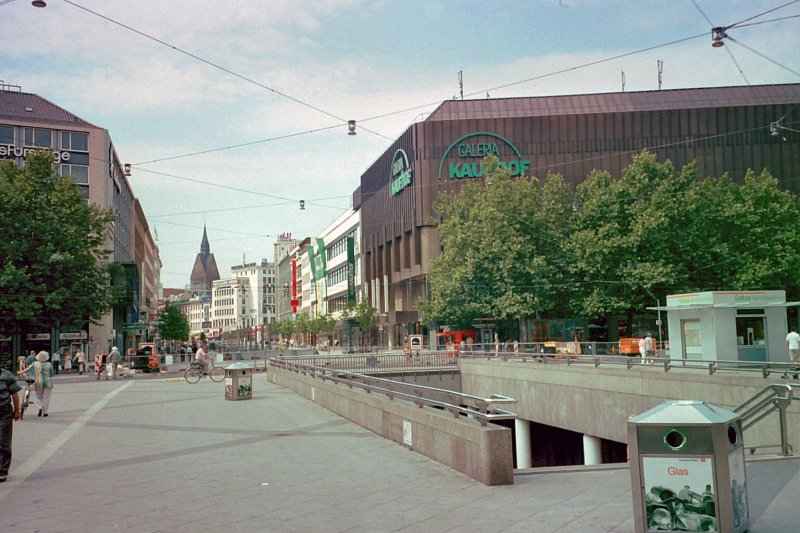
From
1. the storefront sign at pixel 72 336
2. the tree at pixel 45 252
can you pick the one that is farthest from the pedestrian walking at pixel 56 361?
the storefront sign at pixel 72 336

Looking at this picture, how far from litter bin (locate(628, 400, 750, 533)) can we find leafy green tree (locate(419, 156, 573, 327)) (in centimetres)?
4124

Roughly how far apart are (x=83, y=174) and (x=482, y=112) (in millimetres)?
34730

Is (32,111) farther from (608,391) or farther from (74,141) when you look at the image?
(608,391)

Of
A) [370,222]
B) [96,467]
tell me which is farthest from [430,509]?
[370,222]

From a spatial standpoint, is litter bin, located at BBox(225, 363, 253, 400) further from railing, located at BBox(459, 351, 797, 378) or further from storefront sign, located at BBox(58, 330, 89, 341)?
storefront sign, located at BBox(58, 330, 89, 341)

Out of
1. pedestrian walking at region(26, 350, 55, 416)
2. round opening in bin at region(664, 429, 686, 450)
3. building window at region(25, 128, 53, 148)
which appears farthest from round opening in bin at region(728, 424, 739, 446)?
building window at region(25, 128, 53, 148)

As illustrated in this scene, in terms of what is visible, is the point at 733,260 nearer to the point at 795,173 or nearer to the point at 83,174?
the point at 795,173

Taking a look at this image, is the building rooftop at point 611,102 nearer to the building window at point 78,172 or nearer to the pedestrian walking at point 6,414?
the building window at point 78,172

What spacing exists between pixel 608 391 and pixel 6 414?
18.1 metres

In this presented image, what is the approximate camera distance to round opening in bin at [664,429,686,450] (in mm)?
5649

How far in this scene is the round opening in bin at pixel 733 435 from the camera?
5.74 m

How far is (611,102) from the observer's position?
71312 millimetres

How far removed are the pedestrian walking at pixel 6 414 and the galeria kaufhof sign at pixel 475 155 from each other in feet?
195

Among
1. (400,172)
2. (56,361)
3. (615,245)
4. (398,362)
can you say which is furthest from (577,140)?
(56,361)
